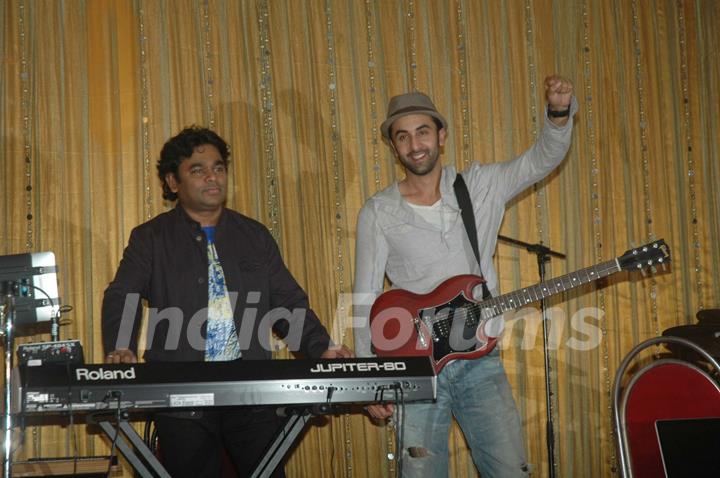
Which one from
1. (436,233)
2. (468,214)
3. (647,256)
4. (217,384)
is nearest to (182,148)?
(436,233)

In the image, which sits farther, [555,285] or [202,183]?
[555,285]

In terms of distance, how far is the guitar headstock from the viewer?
3.51 metres

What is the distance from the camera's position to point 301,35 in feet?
14.3

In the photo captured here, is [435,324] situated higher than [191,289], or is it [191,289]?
[191,289]

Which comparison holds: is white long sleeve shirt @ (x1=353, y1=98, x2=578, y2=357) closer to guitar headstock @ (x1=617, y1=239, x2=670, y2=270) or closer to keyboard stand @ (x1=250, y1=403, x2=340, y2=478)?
guitar headstock @ (x1=617, y1=239, x2=670, y2=270)

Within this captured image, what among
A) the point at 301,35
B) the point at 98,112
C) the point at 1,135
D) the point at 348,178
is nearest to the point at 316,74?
the point at 301,35

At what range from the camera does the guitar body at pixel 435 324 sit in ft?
10.7

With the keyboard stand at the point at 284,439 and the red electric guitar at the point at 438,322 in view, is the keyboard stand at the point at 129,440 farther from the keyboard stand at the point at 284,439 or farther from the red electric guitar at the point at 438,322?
the red electric guitar at the point at 438,322

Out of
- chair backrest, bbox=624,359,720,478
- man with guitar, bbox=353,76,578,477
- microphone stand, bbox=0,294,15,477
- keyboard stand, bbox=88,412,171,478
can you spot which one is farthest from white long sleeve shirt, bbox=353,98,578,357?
microphone stand, bbox=0,294,15,477

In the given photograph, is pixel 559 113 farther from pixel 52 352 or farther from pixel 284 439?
pixel 52 352

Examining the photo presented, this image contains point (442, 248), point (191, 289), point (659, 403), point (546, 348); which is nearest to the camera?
point (659, 403)

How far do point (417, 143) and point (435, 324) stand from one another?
0.73 metres

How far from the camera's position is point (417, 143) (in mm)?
3461

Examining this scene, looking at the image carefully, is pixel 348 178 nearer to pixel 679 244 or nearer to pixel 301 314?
pixel 301 314
